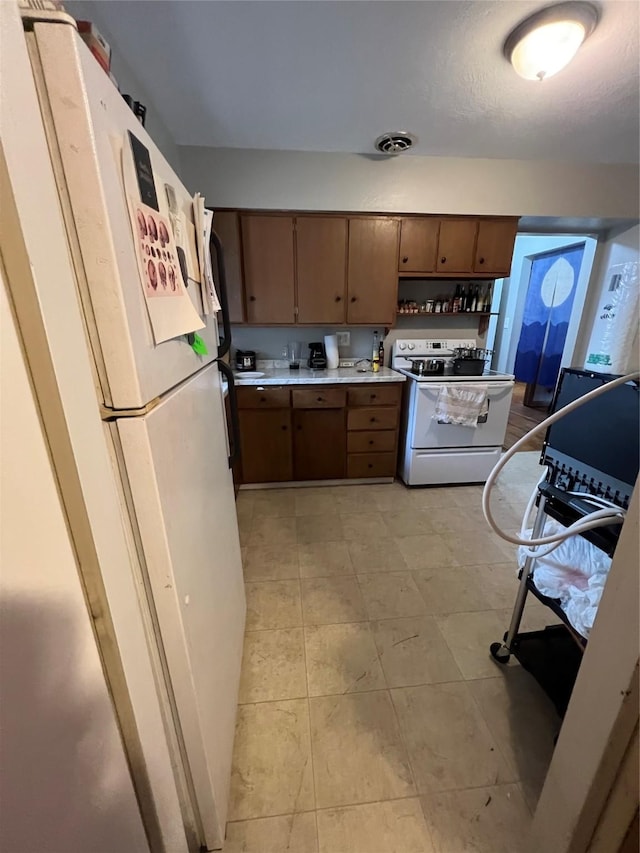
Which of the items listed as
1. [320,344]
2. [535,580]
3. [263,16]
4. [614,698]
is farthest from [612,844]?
[320,344]

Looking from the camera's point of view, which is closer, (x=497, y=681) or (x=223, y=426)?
(x=223, y=426)

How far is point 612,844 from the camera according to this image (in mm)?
642

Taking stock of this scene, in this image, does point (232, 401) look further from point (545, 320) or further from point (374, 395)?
point (545, 320)

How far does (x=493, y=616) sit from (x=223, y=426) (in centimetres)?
154

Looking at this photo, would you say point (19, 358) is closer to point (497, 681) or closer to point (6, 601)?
point (6, 601)

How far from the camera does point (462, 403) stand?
254 centimetres

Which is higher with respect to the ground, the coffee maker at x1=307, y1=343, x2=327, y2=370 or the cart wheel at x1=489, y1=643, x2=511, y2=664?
the coffee maker at x1=307, y1=343, x2=327, y2=370

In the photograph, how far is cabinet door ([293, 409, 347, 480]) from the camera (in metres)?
Result: 2.67

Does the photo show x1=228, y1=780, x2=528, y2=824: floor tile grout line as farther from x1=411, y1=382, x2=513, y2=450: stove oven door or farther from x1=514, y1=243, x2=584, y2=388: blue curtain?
x1=514, y1=243, x2=584, y2=388: blue curtain

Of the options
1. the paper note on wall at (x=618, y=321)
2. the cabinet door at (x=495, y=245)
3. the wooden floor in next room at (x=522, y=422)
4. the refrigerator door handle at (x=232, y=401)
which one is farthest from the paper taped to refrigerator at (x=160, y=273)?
the wooden floor in next room at (x=522, y=422)

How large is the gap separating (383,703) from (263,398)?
192 centimetres

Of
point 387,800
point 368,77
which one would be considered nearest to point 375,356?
point 368,77

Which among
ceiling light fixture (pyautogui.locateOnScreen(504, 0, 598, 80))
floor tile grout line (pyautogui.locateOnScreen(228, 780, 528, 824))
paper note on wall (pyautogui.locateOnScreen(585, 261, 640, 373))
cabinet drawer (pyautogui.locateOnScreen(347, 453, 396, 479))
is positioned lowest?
floor tile grout line (pyautogui.locateOnScreen(228, 780, 528, 824))

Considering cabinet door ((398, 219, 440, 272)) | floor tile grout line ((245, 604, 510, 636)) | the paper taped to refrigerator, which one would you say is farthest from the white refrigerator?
cabinet door ((398, 219, 440, 272))
